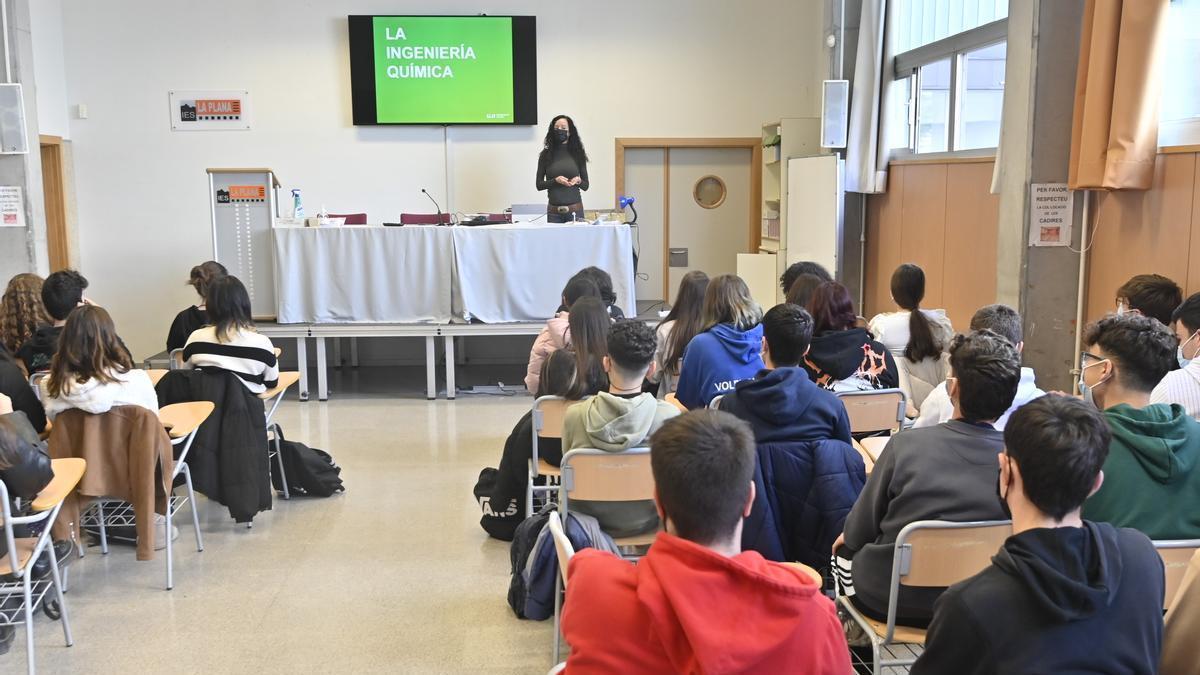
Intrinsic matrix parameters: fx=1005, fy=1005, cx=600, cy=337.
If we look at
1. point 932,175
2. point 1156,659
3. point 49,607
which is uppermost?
point 932,175

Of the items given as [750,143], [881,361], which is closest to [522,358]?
[750,143]

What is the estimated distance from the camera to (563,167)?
8.30 metres

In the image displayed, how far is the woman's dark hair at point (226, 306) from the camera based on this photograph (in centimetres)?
433

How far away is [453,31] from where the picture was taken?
8.76 metres

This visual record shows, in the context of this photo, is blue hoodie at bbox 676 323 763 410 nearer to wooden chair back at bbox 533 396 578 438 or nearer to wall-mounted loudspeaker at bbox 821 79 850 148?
wooden chair back at bbox 533 396 578 438

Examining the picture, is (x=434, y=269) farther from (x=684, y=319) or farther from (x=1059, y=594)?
(x=1059, y=594)

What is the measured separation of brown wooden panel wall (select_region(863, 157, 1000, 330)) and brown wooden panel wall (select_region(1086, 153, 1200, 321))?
110cm

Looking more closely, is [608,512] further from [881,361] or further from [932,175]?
[932,175]

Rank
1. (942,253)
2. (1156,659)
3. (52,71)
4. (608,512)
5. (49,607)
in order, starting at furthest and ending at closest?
(52,71), (942,253), (49,607), (608,512), (1156,659)

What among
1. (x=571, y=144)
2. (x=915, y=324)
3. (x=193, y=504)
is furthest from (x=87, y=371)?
(x=571, y=144)

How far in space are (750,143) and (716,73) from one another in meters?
0.70

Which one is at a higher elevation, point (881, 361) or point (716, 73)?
point (716, 73)

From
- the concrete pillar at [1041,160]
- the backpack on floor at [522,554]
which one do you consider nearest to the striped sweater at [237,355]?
the backpack on floor at [522,554]

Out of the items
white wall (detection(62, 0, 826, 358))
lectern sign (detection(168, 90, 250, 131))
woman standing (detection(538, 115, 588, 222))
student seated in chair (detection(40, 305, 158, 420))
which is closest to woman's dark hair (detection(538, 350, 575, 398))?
student seated in chair (detection(40, 305, 158, 420))
